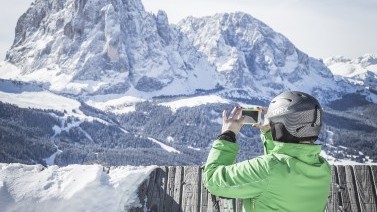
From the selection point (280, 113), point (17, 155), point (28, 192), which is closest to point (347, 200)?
point (280, 113)

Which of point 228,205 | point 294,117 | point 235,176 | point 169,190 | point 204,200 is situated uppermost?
point 294,117

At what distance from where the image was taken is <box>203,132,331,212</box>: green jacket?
346cm

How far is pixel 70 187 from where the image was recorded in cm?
687

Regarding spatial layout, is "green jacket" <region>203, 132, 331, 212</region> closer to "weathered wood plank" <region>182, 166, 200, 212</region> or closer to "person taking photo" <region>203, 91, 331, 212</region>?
"person taking photo" <region>203, 91, 331, 212</region>

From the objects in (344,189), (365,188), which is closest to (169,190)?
(344,189)

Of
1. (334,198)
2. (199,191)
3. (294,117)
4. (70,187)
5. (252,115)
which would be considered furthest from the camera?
(199,191)

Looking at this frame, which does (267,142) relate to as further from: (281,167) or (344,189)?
(344,189)

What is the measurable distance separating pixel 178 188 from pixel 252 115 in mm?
3451

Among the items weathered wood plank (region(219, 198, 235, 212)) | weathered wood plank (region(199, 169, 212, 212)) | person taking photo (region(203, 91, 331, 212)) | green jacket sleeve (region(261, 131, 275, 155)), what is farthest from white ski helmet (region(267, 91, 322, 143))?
weathered wood plank (region(199, 169, 212, 212))

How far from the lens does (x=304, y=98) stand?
3615 mm

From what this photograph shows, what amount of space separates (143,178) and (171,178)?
0.50m

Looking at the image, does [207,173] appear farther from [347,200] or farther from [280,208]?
[347,200]

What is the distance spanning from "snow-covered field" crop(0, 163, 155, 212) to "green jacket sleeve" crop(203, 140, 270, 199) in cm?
352

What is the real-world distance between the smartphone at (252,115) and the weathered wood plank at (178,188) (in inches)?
132
